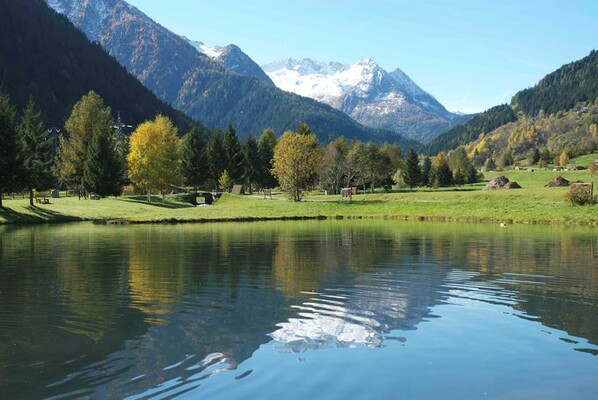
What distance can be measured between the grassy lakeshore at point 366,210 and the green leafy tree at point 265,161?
1937 inches

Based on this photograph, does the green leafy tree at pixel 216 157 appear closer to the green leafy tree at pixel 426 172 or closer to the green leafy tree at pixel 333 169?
the green leafy tree at pixel 333 169

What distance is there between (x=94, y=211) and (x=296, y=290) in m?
63.1

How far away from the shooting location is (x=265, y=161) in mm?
140625

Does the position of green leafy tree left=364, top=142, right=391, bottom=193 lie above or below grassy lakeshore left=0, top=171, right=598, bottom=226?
above

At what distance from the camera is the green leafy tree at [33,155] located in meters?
74.4

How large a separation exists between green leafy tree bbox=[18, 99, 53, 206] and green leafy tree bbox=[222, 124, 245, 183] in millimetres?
46895

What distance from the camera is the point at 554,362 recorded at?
12680 millimetres

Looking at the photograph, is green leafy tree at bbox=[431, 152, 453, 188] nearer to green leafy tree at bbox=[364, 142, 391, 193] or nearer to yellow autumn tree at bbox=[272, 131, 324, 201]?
green leafy tree at bbox=[364, 142, 391, 193]

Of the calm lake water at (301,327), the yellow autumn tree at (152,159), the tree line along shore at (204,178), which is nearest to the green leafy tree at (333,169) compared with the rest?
the tree line along shore at (204,178)

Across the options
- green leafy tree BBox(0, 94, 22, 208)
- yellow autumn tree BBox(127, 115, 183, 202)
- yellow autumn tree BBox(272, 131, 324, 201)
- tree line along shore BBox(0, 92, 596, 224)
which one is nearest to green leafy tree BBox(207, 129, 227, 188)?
tree line along shore BBox(0, 92, 596, 224)

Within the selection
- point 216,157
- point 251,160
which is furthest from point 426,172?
point 216,157

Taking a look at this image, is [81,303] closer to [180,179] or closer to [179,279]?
[179,279]

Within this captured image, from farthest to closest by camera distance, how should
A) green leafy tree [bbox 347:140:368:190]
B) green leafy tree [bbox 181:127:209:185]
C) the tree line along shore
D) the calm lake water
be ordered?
1. green leafy tree [bbox 347:140:368:190]
2. green leafy tree [bbox 181:127:209:185]
3. the tree line along shore
4. the calm lake water

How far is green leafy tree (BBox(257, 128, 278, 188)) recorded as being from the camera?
138 metres
